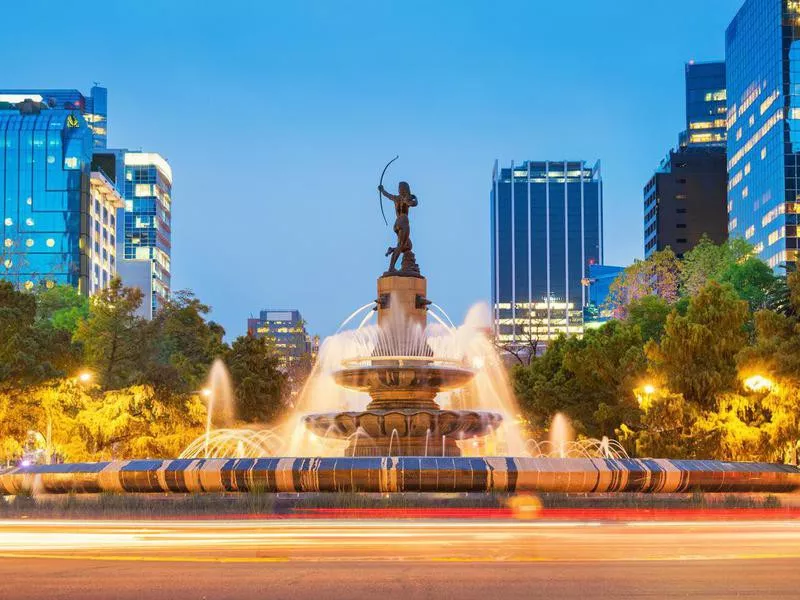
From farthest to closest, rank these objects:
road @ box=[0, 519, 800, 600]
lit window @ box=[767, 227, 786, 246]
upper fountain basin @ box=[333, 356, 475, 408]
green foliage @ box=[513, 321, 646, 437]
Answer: lit window @ box=[767, 227, 786, 246] → green foliage @ box=[513, 321, 646, 437] → upper fountain basin @ box=[333, 356, 475, 408] → road @ box=[0, 519, 800, 600]

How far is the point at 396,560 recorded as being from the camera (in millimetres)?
13312

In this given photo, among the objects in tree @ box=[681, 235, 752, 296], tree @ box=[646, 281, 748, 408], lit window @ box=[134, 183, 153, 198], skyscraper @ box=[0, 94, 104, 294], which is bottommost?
tree @ box=[646, 281, 748, 408]

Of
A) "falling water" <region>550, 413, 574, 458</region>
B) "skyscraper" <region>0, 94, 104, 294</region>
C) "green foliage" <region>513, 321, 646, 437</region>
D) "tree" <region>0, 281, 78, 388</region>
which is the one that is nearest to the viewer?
"tree" <region>0, 281, 78, 388</region>

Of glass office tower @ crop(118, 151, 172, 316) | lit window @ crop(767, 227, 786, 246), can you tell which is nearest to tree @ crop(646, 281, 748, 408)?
lit window @ crop(767, 227, 786, 246)

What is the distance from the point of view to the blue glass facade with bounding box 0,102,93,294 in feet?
452

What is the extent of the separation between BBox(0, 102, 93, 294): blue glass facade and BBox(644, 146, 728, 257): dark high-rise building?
7791 cm

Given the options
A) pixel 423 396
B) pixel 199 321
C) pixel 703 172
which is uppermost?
pixel 703 172

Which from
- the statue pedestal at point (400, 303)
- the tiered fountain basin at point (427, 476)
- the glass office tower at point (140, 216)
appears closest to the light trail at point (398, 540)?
the tiered fountain basin at point (427, 476)

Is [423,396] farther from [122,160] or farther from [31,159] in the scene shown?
[122,160]

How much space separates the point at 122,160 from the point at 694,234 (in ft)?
300

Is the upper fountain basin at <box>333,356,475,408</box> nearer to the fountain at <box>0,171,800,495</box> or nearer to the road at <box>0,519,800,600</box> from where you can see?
the fountain at <box>0,171,800,495</box>

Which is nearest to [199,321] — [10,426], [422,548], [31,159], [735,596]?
[10,426]

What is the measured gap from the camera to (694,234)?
165 meters

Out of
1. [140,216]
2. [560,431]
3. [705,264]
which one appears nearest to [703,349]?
[560,431]
